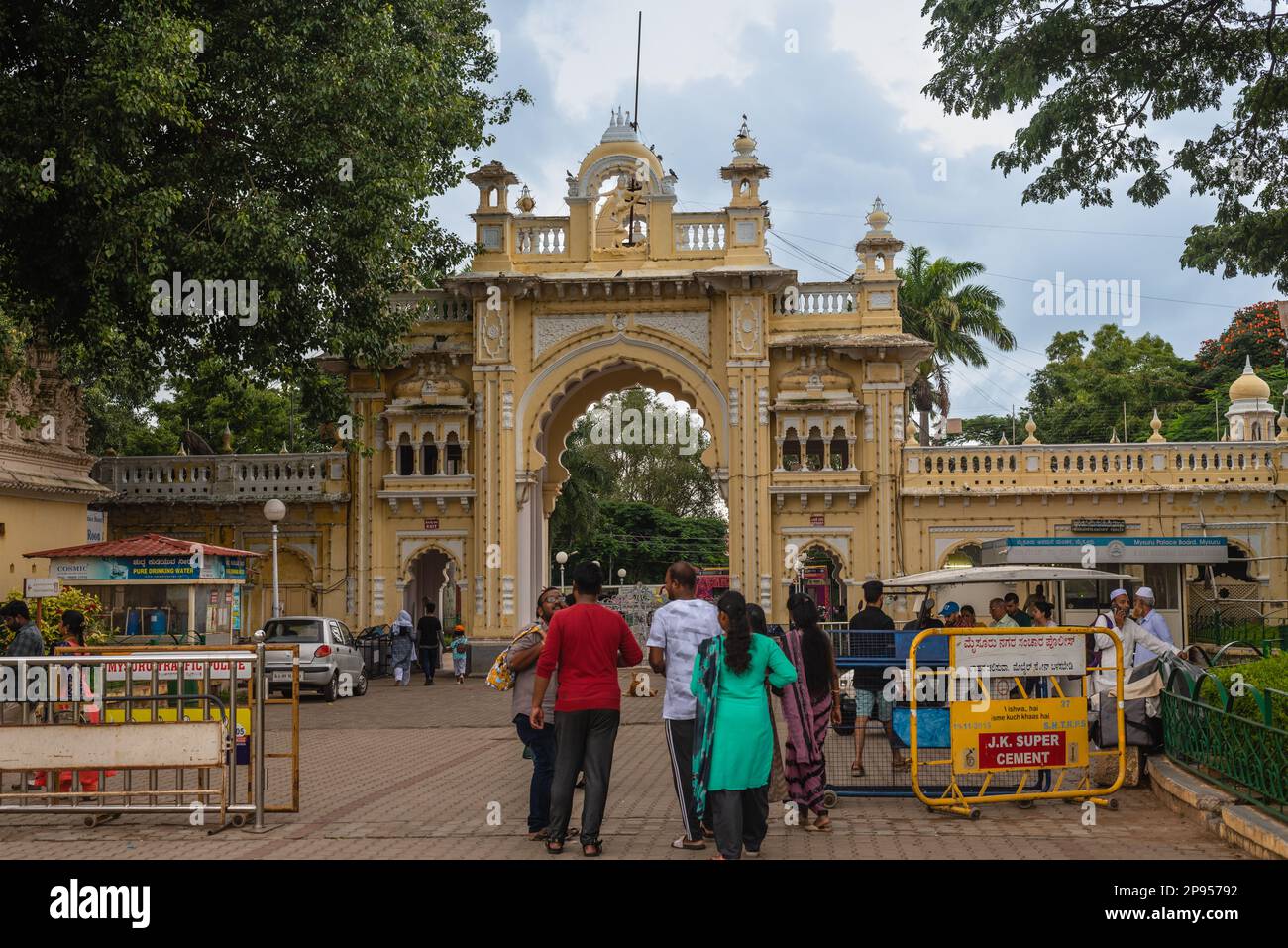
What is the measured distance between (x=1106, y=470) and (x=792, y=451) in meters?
6.40

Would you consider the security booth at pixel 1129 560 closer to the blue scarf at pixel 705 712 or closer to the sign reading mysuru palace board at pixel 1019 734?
the sign reading mysuru palace board at pixel 1019 734

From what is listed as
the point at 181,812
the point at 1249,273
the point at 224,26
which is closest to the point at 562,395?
the point at 224,26

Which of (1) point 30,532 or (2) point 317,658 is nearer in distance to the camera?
(2) point 317,658

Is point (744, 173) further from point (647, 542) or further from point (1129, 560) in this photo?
A: point (647, 542)

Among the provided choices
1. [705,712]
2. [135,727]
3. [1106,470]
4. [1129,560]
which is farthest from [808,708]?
[1106,470]

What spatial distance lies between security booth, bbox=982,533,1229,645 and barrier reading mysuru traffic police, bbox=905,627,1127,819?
11.3 meters

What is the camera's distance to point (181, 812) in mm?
9609

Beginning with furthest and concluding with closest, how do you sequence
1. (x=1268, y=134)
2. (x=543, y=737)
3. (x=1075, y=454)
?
1. (x=1075, y=454)
2. (x=1268, y=134)
3. (x=543, y=737)

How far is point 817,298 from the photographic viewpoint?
28703mm

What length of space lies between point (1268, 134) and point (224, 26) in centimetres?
1366

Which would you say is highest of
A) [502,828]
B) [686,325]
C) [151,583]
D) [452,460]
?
[686,325]

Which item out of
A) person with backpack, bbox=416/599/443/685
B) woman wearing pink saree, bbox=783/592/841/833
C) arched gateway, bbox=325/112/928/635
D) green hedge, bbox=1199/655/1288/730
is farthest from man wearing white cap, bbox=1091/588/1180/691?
person with backpack, bbox=416/599/443/685

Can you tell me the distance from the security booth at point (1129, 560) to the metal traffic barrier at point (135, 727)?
14.7m

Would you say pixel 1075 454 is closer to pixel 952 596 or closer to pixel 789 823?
pixel 952 596
